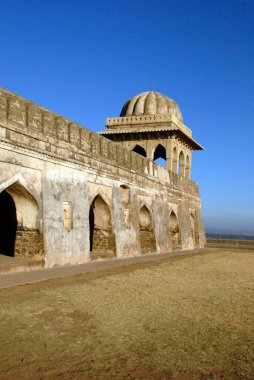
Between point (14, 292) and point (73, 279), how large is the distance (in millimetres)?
1657

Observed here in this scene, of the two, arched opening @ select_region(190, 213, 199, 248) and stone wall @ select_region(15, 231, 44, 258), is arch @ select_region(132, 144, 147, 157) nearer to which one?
arched opening @ select_region(190, 213, 199, 248)

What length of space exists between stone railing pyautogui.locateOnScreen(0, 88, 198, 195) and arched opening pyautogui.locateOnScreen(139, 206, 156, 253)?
2.17 m

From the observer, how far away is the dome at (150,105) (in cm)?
2436

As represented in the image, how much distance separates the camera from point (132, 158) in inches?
588

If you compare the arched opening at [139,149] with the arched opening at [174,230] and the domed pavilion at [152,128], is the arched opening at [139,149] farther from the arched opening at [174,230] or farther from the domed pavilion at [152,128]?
the arched opening at [174,230]

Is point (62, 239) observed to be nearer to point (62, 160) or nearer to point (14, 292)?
point (62, 160)

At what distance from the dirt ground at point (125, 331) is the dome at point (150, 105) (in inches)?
725

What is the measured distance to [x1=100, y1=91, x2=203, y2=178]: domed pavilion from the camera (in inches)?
911

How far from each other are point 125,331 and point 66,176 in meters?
6.49

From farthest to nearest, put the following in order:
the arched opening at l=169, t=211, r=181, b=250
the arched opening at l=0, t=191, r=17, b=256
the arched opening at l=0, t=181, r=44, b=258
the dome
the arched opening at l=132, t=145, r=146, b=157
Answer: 1. the arched opening at l=132, t=145, r=146, b=157
2. the dome
3. the arched opening at l=169, t=211, r=181, b=250
4. the arched opening at l=0, t=191, r=17, b=256
5. the arched opening at l=0, t=181, r=44, b=258

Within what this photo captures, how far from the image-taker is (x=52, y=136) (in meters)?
9.74

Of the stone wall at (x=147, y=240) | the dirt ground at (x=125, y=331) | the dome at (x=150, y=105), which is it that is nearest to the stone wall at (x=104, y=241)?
the stone wall at (x=147, y=240)

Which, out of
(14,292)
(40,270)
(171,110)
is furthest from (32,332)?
(171,110)

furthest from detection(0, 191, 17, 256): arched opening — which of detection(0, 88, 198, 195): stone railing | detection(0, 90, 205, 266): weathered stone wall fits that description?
detection(0, 88, 198, 195): stone railing
